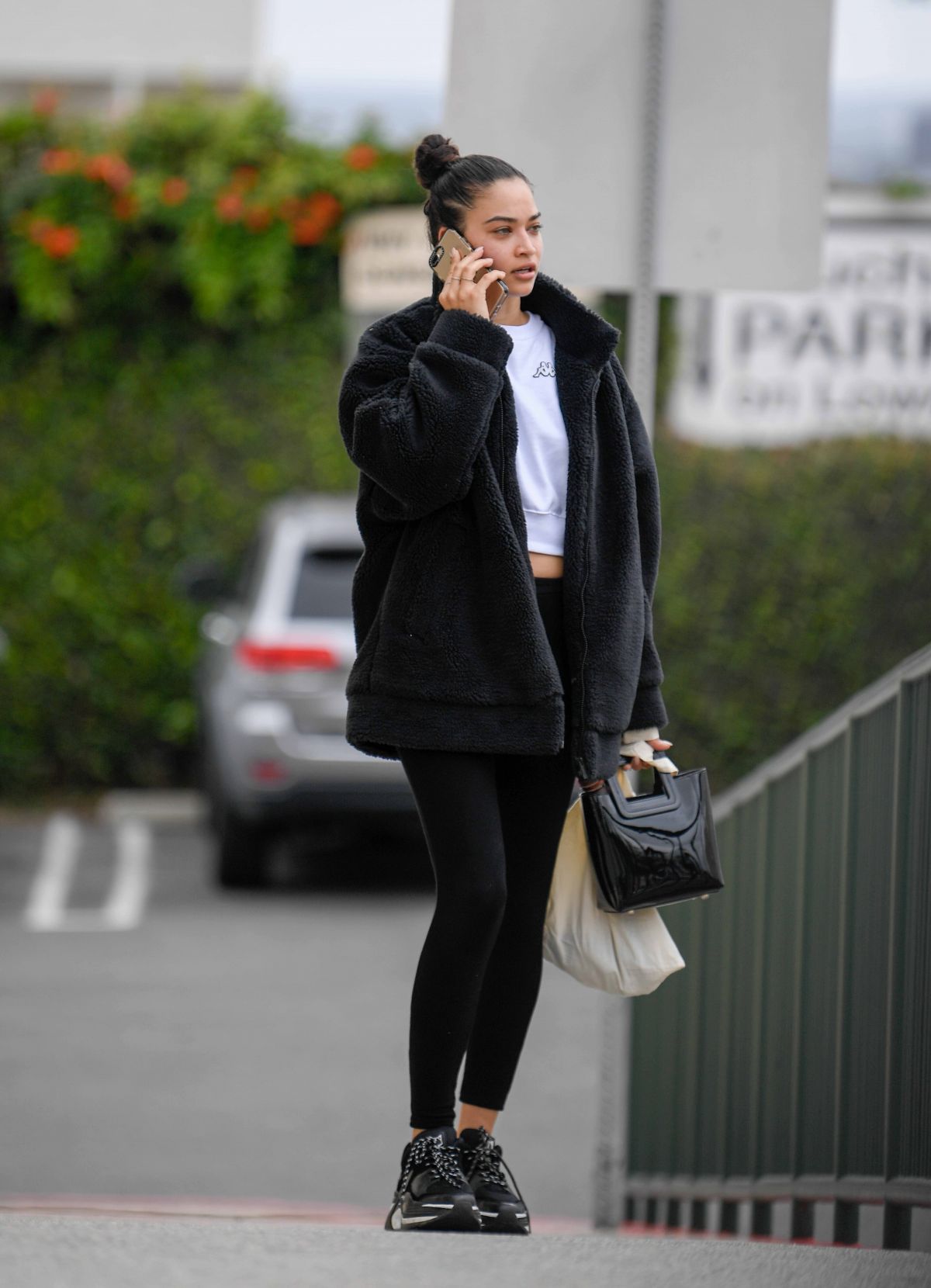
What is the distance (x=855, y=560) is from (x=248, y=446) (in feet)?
12.2

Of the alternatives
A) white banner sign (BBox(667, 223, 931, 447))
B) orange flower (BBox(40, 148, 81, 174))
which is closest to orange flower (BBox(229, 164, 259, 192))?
orange flower (BBox(40, 148, 81, 174))

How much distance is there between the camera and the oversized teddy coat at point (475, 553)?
2998 millimetres

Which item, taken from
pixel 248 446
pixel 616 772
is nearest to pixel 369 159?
pixel 248 446

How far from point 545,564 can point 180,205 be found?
356 inches

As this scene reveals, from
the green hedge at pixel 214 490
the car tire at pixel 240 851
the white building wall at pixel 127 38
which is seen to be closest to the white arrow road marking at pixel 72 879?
the car tire at pixel 240 851

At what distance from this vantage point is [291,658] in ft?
29.0

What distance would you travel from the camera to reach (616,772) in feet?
10.8

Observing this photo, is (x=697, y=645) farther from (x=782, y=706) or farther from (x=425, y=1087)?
(x=425, y=1087)

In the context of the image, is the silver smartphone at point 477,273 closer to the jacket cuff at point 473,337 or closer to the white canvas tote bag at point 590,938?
the jacket cuff at point 473,337

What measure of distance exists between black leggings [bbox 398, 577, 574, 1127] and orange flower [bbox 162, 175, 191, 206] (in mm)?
9017

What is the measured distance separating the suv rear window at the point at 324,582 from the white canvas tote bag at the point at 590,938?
18.4 feet

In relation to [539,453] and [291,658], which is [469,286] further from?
[291,658]

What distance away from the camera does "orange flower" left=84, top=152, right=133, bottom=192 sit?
38.1ft

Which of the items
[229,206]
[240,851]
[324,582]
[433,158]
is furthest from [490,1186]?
[229,206]
